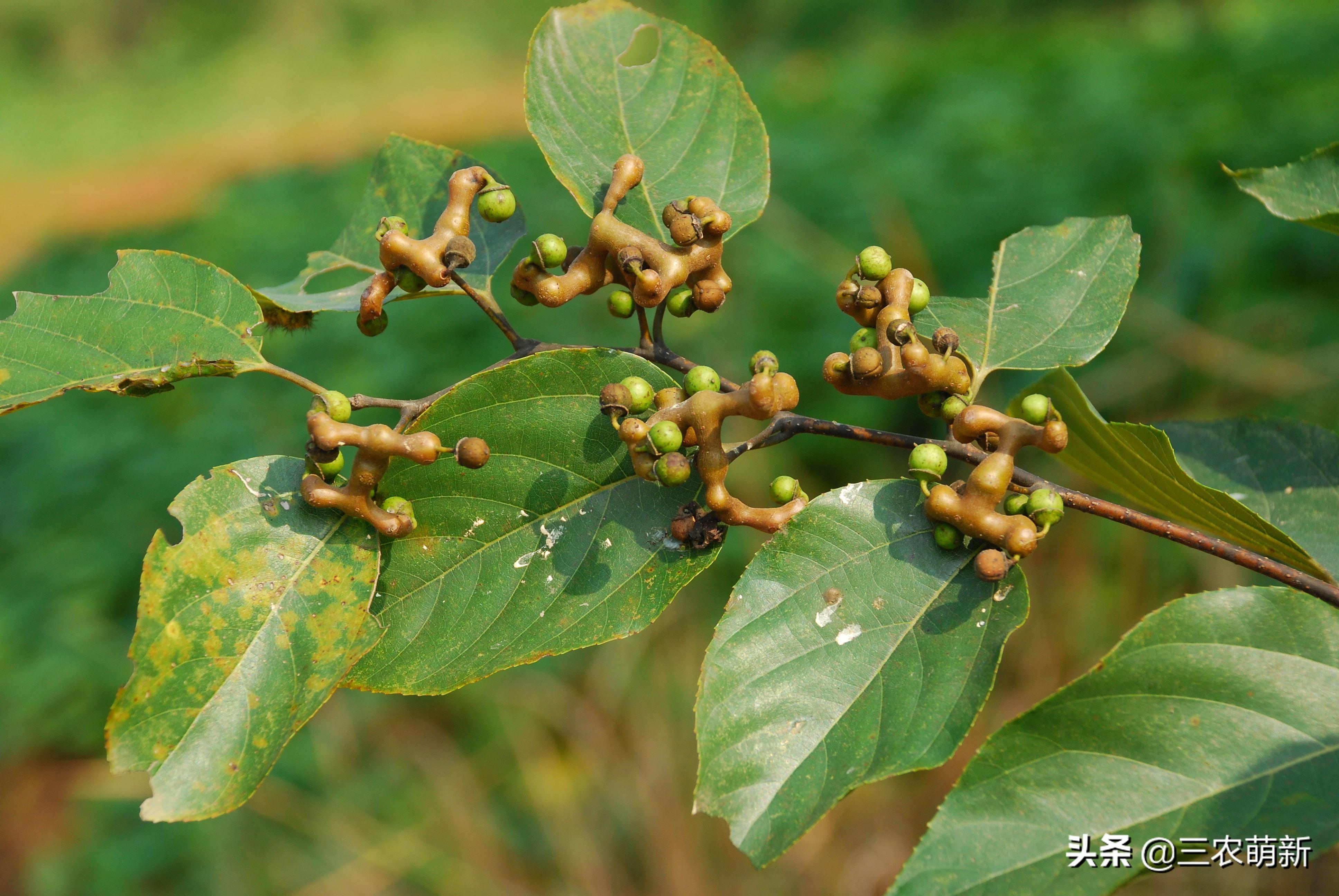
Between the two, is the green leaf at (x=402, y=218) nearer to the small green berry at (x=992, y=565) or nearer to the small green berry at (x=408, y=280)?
the small green berry at (x=408, y=280)

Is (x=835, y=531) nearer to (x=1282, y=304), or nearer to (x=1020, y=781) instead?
(x=1020, y=781)

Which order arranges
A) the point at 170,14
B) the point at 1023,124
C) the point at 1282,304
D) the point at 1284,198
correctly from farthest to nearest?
the point at 170,14, the point at 1023,124, the point at 1282,304, the point at 1284,198

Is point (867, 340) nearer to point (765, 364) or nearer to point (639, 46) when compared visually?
point (765, 364)

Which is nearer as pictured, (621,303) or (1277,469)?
(621,303)

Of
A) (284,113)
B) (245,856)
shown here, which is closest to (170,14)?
(284,113)

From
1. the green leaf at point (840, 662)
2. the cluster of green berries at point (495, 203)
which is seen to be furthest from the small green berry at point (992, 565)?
the cluster of green berries at point (495, 203)

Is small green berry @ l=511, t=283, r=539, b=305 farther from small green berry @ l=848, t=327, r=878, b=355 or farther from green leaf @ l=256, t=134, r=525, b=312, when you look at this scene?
small green berry @ l=848, t=327, r=878, b=355

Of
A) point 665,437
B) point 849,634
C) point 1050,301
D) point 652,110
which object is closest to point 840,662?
point 849,634

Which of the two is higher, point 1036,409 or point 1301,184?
point 1301,184
